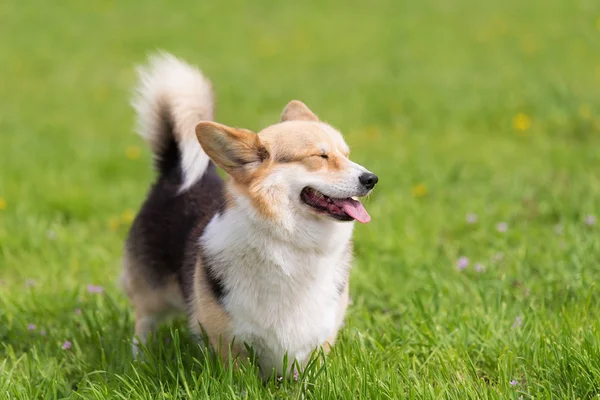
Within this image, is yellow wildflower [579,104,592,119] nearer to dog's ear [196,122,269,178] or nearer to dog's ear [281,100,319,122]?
dog's ear [281,100,319,122]

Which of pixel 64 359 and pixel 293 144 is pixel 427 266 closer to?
pixel 293 144

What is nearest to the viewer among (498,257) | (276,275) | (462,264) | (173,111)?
(276,275)

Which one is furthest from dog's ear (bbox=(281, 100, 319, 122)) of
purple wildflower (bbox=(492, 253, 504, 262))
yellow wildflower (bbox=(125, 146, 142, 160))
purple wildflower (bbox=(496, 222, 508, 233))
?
yellow wildflower (bbox=(125, 146, 142, 160))

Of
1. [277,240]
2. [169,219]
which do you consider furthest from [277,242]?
[169,219]

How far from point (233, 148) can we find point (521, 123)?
15.9 feet

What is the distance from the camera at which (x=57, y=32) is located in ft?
38.6

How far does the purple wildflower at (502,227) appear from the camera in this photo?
15.0 feet

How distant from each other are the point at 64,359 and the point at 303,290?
1301 millimetres

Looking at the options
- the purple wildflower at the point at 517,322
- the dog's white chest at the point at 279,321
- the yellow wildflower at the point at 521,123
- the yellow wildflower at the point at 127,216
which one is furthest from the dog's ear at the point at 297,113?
the yellow wildflower at the point at 521,123

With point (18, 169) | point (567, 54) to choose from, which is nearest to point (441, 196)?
point (18, 169)

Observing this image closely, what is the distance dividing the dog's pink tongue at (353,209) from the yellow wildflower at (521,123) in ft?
15.1

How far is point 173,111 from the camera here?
364 centimetres

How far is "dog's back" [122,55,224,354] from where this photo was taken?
3.59 meters

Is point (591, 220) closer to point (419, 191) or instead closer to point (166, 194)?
point (419, 191)
